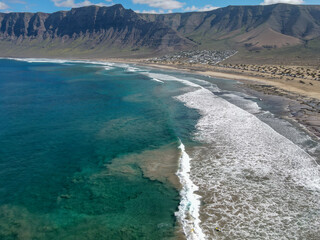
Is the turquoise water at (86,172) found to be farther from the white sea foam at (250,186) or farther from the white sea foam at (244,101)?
the white sea foam at (244,101)

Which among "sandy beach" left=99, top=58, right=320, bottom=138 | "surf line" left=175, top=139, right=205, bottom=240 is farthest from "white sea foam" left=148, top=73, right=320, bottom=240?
"sandy beach" left=99, top=58, right=320, bottom=138

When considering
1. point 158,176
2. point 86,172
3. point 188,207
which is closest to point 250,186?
point 188,207

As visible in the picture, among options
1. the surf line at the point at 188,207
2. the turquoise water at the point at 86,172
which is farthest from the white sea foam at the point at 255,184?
the turquoise water at the point at 86,172

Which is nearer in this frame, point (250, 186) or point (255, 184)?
point (250, 186)

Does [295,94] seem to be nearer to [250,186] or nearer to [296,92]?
[296,92]

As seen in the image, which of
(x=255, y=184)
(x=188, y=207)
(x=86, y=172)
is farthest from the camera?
(x=86, y=172)

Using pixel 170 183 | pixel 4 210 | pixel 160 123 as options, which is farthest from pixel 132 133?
pixel 4 210

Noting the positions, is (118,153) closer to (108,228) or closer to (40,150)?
(40,150)
